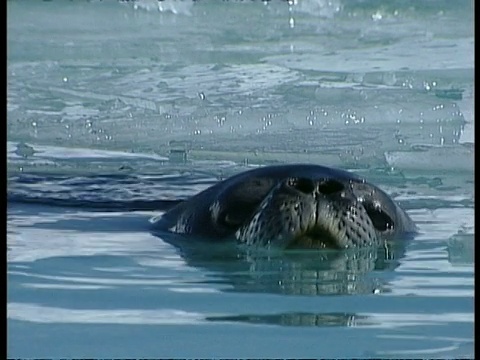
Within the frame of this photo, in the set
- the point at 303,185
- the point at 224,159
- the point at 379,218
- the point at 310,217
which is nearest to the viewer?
the point at 310,217

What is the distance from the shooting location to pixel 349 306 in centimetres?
491

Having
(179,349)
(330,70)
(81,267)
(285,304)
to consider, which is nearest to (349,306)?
(285,304)

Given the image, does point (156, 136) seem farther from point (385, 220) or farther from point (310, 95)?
point (385, 220)

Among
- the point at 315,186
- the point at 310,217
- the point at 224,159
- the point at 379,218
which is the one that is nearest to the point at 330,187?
the point at 315,186

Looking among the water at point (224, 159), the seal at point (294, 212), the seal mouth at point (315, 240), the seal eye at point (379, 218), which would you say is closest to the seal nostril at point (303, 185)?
the seal at point (294, 212)

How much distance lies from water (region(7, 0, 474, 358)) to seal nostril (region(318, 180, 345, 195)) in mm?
270

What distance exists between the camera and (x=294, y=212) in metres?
5.96

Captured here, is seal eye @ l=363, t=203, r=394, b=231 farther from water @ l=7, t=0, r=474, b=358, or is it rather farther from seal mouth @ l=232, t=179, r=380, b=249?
seal mouth @ l=232, t=179, r=380, b=249

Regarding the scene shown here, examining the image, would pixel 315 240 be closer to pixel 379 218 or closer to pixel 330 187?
pixel 330 187

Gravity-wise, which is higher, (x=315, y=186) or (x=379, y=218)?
(x=315, y=186)

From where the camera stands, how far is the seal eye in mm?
6543

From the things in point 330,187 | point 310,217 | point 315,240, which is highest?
point 330,187

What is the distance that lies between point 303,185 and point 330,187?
121mm

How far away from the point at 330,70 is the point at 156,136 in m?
1.72
